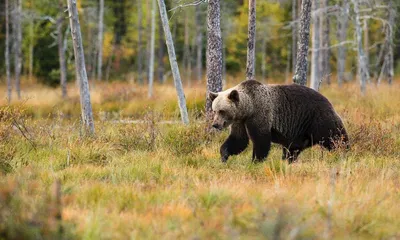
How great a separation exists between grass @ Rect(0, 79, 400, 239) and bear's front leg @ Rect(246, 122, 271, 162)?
9.6 inches

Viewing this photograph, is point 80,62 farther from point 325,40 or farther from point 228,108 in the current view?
point 325,40

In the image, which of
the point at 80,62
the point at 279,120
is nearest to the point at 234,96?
the point at 279,120

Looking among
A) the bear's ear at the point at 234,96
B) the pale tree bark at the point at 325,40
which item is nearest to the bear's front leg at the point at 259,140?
the bear's ear at the point at 234,96

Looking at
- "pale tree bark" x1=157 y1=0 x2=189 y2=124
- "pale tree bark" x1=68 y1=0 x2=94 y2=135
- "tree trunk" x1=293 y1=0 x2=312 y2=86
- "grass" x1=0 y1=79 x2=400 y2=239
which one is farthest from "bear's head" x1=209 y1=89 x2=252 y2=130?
"tree trunk" x1=293 y1=0 x2=312 y2=86

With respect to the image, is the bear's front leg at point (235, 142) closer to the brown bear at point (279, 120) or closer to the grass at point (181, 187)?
the brown bear at point (279, 120)

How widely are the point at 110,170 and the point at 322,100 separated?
340 cm

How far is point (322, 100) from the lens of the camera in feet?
28.5

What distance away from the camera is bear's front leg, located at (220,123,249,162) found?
8.53m

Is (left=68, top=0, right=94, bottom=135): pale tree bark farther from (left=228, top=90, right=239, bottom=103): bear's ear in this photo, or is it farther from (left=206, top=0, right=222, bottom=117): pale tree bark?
(left=228, top=90, right=239, bottom=103): bear's ear

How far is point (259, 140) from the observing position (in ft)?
27.3

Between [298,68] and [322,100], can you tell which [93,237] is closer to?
[322,100]

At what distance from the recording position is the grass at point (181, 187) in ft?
14.8

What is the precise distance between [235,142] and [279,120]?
0.75 meters

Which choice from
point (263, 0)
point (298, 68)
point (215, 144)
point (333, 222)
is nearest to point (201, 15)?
point (263, 0)
